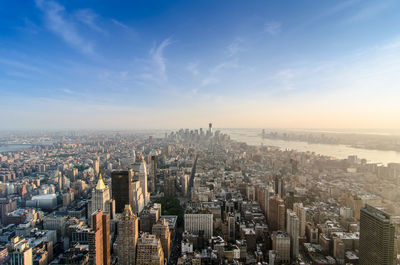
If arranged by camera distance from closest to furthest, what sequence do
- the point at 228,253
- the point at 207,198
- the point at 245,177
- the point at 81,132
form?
the point at 228,253
the point at 207,198
the point at 245,177
the point at 81,132

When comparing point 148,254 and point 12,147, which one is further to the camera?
point 12,147

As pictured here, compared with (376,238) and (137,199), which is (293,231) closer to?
(376,238)

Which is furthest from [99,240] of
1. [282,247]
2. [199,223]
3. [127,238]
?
[282,247]

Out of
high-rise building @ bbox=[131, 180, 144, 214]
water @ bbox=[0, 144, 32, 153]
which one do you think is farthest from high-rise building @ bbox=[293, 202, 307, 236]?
water @ bbox=[0, 144, 32, 153]

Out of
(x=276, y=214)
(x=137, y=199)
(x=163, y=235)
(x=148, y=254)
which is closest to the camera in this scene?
(x=148, y=254)

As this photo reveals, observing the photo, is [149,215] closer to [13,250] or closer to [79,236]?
[79,236]

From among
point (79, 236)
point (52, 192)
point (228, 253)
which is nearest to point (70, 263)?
point (79, 236)
